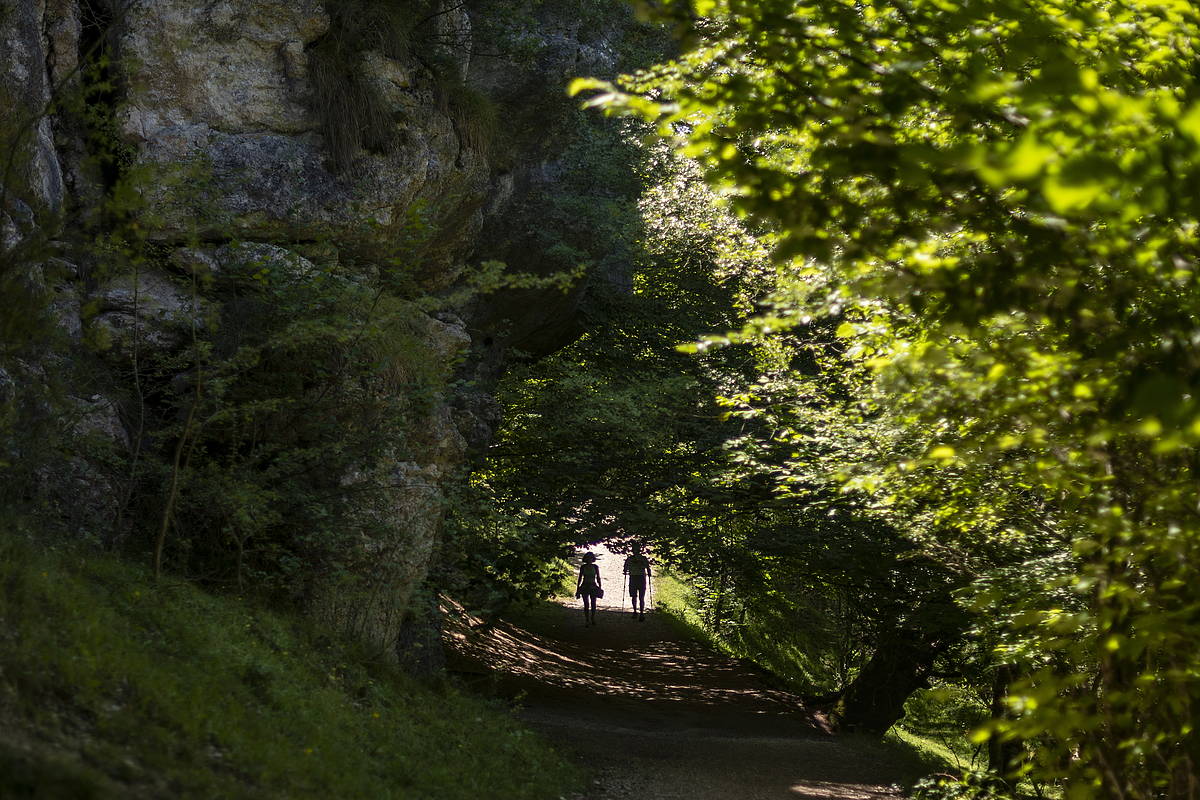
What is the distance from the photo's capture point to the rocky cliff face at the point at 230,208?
7.78 m

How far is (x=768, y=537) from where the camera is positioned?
13.8 meters

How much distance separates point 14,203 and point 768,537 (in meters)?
9.74

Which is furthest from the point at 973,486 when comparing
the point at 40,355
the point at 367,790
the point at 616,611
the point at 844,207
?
the point at 616,611

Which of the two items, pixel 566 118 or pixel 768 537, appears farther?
pixel 566 118

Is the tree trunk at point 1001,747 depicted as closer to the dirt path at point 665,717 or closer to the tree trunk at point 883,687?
the dirt path at point 665,717

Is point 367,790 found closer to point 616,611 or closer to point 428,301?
point 428,301

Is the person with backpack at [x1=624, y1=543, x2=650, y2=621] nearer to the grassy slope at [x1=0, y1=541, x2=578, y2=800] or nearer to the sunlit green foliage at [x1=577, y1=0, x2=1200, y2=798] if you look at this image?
the grassy slope at [x1=0, y1=541, x2=578, y2=800]

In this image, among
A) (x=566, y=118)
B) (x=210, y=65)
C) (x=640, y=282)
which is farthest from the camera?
(x=640, y=282)

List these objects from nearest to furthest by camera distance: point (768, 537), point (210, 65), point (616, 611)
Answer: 1. point (210, 65)
2. point (768, 537)
3. point (616, 611)

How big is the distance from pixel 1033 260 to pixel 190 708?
4.82 m

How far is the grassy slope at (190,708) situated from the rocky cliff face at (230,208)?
1006 mm

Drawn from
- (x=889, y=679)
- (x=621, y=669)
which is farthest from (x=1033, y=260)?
(x=621, y=669)

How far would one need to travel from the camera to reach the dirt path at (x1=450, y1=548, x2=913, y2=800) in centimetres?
1079

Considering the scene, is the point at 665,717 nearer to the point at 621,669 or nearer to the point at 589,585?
the point at 621,669
